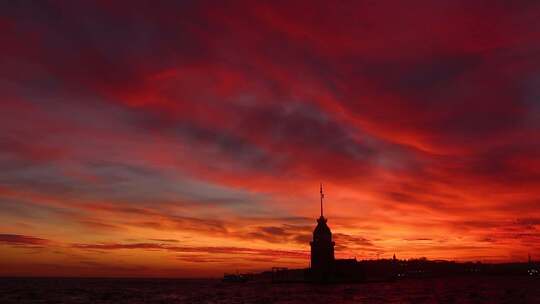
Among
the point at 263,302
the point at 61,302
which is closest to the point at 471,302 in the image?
the point at 263,302

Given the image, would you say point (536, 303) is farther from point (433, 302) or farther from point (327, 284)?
point (327, 284)

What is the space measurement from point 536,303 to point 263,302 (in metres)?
52.6

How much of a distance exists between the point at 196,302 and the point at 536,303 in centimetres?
6819

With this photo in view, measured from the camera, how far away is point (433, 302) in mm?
102375

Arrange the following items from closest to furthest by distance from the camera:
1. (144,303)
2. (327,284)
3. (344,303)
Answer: (344,303) → (144,303) → (327,284)

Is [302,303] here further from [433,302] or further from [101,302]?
[101,302]

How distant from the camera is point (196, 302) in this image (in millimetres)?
113125

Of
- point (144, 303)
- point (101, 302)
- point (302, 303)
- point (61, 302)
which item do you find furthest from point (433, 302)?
point (61, 302)

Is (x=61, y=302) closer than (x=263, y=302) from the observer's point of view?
No

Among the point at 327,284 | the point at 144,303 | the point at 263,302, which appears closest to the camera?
the point at 263,302

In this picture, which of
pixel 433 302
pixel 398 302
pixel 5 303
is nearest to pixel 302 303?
A: pixel 398 302

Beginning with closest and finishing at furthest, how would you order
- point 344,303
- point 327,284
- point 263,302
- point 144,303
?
point 344,303, point 263,302, point 144,303, point 327,284

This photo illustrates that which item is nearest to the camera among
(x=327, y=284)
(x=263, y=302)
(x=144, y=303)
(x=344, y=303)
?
(x=344, y=303)

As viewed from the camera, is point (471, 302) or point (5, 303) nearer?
point (471, 302)
